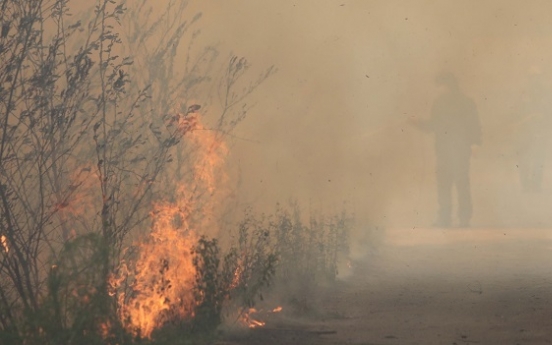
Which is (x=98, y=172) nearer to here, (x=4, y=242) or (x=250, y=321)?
(x=250, y=321)

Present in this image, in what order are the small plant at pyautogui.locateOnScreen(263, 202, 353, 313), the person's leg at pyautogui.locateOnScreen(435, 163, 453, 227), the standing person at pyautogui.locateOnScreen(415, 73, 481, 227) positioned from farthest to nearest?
the person's leg at pyautogui.locateOnScreen(435, 163, 453, 227) < the standing person at pyautogui.locateOnScreen(415, 73, 481, 227) < the small plant at pyautogui.locateOnScreen(263, 202, 353, 313)

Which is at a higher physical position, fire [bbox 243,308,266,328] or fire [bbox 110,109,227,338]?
fire [bbox 110,109,227,338]

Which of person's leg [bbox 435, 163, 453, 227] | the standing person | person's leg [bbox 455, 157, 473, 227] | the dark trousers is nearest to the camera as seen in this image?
the standing person

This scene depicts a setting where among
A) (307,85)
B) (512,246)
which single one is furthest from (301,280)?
(512,246)

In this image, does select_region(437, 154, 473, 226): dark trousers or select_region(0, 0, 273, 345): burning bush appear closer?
select_region(0, 0, 273, 345): burning bush

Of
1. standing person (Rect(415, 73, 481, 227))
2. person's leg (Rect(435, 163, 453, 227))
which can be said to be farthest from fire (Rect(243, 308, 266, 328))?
person's leg (Rect(435, 163, 453, 227))

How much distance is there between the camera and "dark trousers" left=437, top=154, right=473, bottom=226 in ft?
104

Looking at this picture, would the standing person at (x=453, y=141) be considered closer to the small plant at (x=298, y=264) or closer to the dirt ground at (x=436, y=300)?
the dirt ground at (x=436, y=300)

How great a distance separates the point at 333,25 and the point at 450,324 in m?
11.1

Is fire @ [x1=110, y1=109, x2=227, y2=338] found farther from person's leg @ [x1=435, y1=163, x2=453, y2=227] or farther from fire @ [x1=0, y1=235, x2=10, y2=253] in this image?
person's leg @ [x1=435, y1=163, x2=453, y2=227]

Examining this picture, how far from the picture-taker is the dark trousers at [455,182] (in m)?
31.8

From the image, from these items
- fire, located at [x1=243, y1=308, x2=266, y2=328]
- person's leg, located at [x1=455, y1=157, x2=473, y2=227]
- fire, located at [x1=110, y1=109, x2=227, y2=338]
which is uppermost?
person's leg, located at [x1=455, y1=157, x2=473, y2=227]

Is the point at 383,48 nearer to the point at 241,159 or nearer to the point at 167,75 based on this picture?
the point at 241,159

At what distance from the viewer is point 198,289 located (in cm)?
1100
